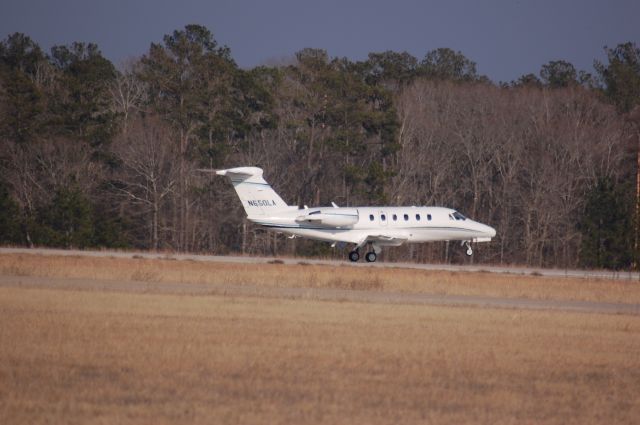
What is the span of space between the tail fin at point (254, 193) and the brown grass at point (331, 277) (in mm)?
3614

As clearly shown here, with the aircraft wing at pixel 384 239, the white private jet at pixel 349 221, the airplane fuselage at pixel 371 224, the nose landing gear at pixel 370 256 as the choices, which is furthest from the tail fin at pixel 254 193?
the nose landing gear at pixel 370 256

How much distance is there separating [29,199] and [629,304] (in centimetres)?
3842

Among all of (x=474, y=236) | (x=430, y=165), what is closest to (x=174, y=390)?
(x=474, y=236)

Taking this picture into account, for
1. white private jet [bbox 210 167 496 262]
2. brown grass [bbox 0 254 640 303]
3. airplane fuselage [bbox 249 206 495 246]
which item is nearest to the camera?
brown grass [bbox 0 254 640 303]

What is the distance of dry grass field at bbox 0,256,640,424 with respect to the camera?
11984mm

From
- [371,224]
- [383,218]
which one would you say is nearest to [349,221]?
[371,224]

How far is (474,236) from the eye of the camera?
43.1m

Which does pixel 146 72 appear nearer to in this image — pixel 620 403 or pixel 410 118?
pixel 410 118

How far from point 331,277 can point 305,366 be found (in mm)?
17486

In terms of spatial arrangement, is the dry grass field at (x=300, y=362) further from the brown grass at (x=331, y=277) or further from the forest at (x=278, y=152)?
the forest at (x=278, y=152)

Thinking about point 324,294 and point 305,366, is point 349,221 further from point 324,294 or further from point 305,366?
point 305,366

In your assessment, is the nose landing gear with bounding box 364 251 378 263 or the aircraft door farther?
the nose landing gear with bounding box 364 251 378 263

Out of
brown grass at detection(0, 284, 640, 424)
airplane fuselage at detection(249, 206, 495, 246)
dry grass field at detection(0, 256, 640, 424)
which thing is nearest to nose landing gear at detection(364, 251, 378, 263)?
airplane fuselage at detection(249, 206, 495, 246)

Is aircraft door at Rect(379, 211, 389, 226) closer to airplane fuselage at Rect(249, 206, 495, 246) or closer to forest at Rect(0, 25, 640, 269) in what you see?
airplane fuselage at Rect(249, 206, 495, 246)
